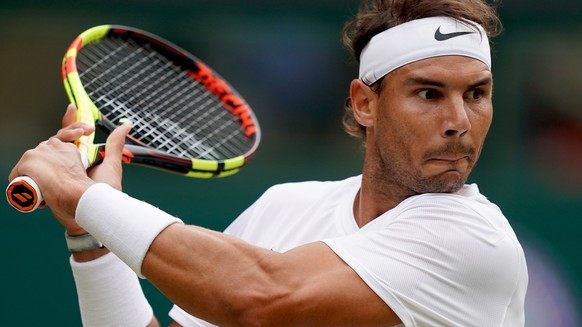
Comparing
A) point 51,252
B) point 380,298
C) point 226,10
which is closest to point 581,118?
point 226,10

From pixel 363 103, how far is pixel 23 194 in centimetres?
108

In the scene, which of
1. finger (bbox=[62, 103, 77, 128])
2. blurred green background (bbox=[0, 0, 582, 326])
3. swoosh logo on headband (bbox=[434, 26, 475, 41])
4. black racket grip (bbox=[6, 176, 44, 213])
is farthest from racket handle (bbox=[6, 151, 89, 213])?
blurred green background (bbox=[0, 0, 582, 326])

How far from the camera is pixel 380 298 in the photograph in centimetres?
265

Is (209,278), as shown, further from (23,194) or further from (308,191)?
(308,191)

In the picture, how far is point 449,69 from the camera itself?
2.91 m

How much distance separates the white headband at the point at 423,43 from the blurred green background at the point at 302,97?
3133mm

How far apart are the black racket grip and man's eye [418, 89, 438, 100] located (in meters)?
1.10

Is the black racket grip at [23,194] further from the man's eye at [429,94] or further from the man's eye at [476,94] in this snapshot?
the man's eye at [476,94]

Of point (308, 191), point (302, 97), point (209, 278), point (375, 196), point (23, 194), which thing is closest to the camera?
point (209, 278)

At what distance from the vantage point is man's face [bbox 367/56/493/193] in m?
2.86

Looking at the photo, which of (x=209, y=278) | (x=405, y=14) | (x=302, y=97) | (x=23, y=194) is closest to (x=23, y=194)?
(x=23, y=194)

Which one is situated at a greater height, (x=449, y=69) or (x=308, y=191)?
(x=449, y=69)

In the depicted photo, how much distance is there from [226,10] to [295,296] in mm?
4143

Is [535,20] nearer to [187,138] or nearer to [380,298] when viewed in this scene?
[187,138]
